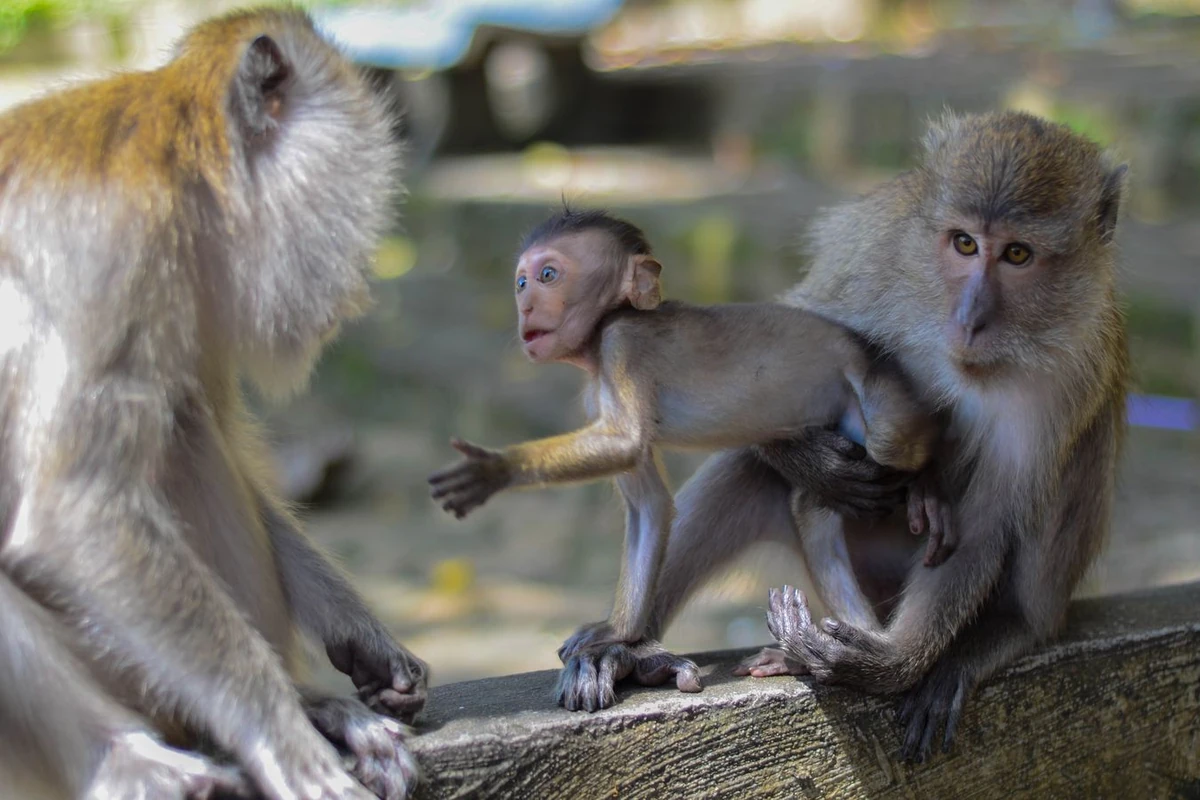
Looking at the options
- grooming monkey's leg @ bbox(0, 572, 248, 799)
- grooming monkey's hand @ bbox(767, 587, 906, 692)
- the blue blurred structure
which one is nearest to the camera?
grooming monkey's leg @ bbox(0, 572, 248, 799)

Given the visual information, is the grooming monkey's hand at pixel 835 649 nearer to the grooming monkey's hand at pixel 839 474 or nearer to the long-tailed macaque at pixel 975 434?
the long-tailed macaque at pixel 975 434

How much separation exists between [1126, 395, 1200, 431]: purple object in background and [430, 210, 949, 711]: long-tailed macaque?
510 centimetres

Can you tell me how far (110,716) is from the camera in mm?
2066

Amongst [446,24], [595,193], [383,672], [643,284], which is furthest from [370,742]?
[446,24]

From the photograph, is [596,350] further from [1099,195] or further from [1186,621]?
[1186,621]

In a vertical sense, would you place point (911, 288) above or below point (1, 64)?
below

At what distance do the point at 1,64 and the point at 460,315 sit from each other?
4.64 metres

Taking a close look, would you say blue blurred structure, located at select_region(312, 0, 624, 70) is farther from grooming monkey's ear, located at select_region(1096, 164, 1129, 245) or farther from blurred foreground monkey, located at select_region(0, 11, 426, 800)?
blurred foreground monkey, located at select_region(0, 11, 426, 800)

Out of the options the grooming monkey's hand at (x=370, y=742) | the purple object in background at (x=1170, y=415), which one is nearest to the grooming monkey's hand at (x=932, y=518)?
the grooming monkey's hand at (x=370, y=742)

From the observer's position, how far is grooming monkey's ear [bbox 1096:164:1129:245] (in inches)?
117

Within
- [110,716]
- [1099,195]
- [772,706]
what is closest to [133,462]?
[110,716]

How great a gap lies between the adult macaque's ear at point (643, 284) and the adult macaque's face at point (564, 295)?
37mm

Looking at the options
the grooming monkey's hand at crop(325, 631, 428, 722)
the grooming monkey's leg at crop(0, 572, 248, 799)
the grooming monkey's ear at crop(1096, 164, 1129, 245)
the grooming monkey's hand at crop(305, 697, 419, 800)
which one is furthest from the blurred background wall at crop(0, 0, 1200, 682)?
the grooming monkey's leg at crop(0, 572, 248, 799)

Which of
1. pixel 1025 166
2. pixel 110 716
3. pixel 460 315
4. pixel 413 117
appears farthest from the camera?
pixel 413 117
